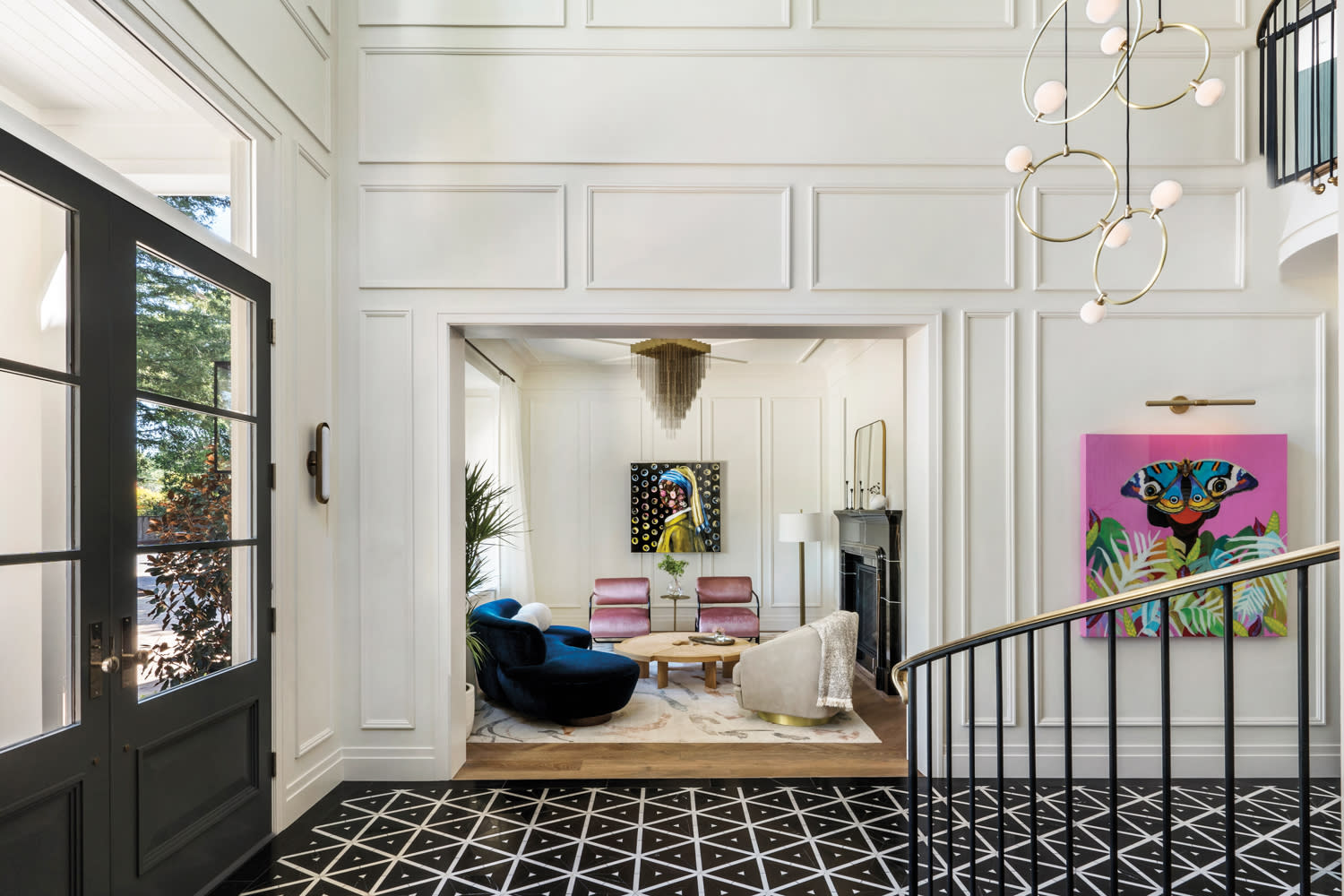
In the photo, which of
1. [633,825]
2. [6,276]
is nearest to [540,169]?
[6,276]

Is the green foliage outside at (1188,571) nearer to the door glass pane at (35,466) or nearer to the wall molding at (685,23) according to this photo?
the wall molding at (685,23)

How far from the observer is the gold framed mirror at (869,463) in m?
6.10

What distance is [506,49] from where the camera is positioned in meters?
3.92

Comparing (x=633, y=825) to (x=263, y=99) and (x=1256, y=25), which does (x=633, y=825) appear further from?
(x=1256, y=25)

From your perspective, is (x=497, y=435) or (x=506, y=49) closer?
(x=506, y=49)

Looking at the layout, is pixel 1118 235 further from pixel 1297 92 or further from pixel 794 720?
pixel 794 720

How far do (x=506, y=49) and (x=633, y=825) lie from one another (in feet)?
12.0

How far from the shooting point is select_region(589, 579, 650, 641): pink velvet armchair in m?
7.08

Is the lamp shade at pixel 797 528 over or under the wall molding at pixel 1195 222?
under

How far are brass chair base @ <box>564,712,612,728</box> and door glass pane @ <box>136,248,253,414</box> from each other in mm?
2730

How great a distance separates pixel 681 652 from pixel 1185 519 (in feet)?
10.5

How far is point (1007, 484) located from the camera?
3.92 m

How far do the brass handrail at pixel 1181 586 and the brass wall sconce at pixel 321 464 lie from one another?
2719 millimetres

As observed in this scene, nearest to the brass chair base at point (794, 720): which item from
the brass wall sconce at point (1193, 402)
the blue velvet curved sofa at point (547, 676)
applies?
the blue velvet curved sofa at point (547, 676)
